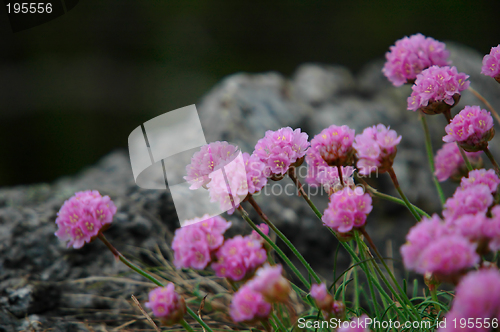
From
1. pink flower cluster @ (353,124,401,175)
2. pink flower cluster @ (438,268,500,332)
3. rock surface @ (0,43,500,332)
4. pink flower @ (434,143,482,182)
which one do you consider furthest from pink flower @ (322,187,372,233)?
rock surface @ (0,43,500,332)

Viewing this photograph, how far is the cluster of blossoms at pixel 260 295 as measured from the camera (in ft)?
1.24

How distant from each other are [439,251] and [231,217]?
85 centimetres

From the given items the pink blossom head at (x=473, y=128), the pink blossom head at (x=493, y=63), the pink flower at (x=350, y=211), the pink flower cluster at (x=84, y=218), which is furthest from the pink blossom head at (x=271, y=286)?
the pink blossom head at (x=493, y=63)

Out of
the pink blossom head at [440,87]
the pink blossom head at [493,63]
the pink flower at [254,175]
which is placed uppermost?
the pink blossom head at [493,63]

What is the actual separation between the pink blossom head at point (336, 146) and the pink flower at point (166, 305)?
0.31 metres

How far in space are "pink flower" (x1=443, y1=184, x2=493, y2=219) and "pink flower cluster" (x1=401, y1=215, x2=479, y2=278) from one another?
0.07 m

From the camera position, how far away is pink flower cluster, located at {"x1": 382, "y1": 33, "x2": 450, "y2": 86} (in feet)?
2.52

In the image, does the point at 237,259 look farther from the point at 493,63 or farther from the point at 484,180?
the point at 493,63

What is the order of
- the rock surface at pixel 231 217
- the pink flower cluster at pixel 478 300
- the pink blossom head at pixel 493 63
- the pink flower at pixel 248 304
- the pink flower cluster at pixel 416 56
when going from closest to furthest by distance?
the pink flower cluster at pixel 478 300
the pink flower at pixel 248 304
the pink blossom head at pixel 493 63
the pink flower cluster at pixel 416 56
the rock surface at pixel 231 217

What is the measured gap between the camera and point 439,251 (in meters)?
0.33

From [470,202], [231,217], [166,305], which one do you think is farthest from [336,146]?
[231,217]

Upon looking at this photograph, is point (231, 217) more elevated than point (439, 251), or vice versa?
point (439, 251)

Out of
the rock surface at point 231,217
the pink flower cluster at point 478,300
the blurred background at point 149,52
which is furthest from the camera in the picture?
the blurred background at point 149,52

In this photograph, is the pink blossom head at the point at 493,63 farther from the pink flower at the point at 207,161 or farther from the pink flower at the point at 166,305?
the pink flower at the point at 166,305
